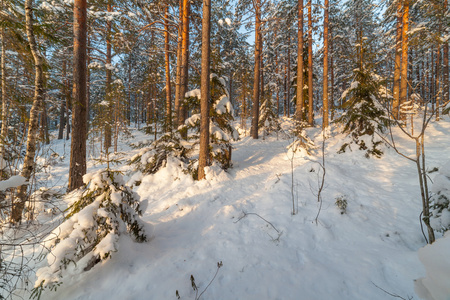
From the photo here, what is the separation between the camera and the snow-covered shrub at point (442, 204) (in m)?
2.55

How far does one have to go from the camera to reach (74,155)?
5.61 metres

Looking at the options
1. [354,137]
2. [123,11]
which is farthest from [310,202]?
[123,11]

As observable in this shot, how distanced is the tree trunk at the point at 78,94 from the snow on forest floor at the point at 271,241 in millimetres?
1919

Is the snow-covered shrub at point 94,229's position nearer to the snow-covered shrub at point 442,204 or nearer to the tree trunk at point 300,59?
the snow-covered shrub at point 442,204

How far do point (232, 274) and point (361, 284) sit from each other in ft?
5.78

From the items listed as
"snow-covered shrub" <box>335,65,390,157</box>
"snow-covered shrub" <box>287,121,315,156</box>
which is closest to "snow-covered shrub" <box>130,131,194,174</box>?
"snow-covered shrub" <box>287,121,315,156</box>

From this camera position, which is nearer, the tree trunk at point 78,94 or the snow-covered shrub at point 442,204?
the snow-covered shrub at point 442,204

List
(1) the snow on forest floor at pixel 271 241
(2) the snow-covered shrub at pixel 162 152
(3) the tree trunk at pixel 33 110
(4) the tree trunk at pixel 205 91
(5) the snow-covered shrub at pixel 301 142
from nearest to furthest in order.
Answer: (1) the snow on forest floor at pixel 271 241 < (3) the tree trunk at pixel 33 110 < (4) the tree trunk at pixel 205 91 < (2) the snow-covered shrub at pixel 162 152 < (5) the snow-covered shrub at pixel 301 142

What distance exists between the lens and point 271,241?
3406 mm

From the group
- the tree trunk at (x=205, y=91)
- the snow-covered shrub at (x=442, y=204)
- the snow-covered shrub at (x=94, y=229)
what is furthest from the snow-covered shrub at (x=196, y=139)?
the snow-covered shrub at (x=442, y=204)

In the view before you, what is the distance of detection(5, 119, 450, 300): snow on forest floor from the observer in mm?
2445

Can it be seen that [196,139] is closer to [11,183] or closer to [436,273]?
[11,183]

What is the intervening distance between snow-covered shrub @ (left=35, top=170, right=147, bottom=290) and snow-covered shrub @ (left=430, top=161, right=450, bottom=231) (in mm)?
4492

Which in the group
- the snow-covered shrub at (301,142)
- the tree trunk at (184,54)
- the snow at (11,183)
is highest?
the tree trunk at (184,54)
